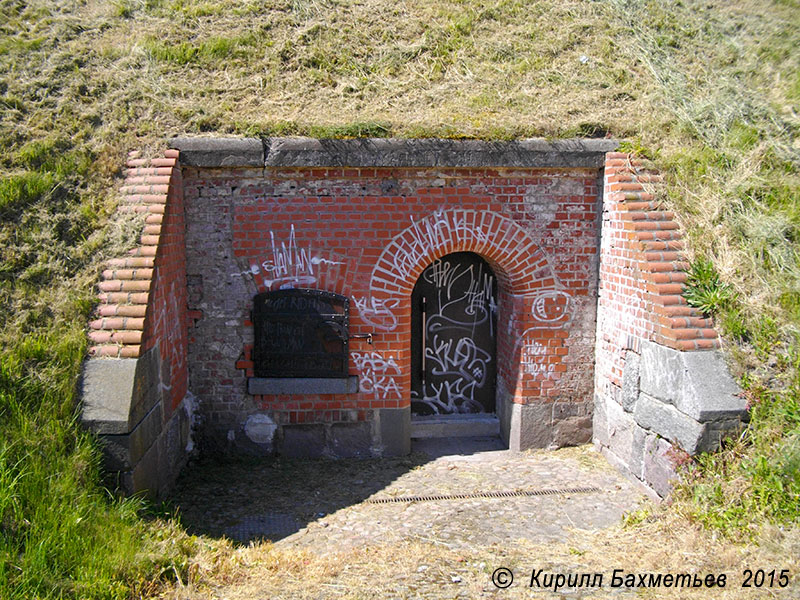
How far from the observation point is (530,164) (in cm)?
595

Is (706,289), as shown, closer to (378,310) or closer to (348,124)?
(378,310)

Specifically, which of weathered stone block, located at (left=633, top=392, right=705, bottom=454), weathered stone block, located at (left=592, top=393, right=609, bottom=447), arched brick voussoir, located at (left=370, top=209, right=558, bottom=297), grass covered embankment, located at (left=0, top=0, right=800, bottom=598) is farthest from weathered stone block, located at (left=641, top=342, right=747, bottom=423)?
arched brick voussoir, located at (left=370, top=209, right=558, bottom=297)

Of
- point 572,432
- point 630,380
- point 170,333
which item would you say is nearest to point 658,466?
point 630,380

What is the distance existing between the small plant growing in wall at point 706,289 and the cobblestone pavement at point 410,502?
5.99ft

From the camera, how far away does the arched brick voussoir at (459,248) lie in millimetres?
5977

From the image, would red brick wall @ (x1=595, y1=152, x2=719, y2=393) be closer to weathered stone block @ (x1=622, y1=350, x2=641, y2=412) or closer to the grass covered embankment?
weathered stone block @ (x1=622, y1=350, x2=641, y2=412)

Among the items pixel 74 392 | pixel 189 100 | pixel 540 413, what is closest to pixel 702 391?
pixel 540 413

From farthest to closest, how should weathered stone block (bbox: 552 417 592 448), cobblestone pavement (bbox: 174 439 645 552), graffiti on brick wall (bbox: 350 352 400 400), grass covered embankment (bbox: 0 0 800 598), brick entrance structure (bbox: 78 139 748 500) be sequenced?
1. weathered stone block (bbox: 552 417 592 448)
2. graffiti on brick wall (bbox: 350 352 400 400)
3. brick entrance structure (bbox: 78 139 748 500)
4. cobblestone pavement (bbox: 174 439 645 552)
5. grass covered embankment (bbox: 0 0 800 598)

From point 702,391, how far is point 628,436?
123 centimetres

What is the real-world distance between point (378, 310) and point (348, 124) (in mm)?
1926

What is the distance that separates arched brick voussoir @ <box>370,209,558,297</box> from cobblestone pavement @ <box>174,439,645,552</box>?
1841 millimetres

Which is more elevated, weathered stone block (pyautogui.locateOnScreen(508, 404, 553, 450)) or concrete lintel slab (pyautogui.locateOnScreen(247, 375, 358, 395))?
concrete lintel slab (pyautogui.locateOnScreen(247, 375, 358, 395))

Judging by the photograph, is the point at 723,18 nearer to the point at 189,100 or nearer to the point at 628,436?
the point at 628,436

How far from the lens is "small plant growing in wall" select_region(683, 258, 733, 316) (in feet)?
16.5
